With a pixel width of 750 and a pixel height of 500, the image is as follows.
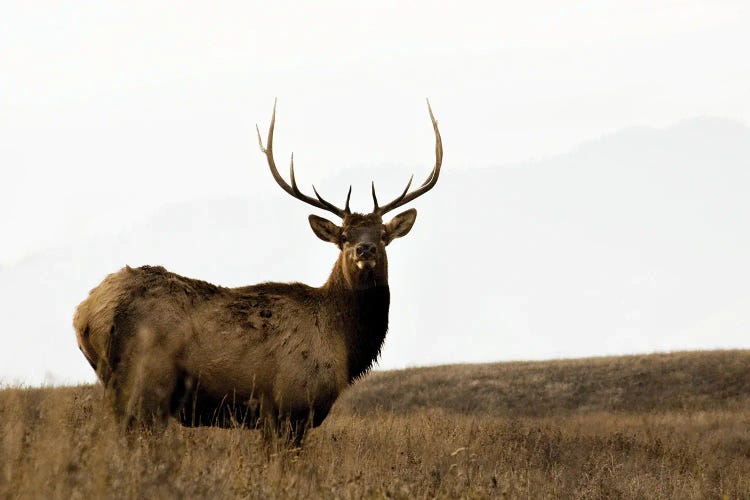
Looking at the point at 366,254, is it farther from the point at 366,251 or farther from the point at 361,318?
the point at 361,318

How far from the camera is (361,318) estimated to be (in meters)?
8.85

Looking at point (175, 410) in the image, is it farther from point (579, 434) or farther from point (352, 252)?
point (579, 434)

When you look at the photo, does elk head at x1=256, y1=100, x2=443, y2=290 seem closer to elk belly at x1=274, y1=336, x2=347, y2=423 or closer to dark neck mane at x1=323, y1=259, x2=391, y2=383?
dark neck mane at x1=323, y1=259, x2=391, y2=383

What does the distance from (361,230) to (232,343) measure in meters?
1.79

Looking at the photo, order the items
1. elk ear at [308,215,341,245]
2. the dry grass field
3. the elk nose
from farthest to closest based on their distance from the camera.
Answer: elk ear at [308,215,341,245] → the elk nose → the dry grass field

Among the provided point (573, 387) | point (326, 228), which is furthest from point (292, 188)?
point (573, 387)

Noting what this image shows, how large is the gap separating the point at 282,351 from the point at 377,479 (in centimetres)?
151

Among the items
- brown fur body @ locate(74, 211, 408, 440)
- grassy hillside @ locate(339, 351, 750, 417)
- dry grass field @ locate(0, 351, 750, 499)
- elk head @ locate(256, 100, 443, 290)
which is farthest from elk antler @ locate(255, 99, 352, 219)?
grassy hillside @ locate(339, 351, 750, 417)

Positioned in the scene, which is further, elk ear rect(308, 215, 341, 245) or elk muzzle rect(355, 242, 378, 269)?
elk ear rect(308, 215, 341, 245)

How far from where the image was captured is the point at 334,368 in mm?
8266

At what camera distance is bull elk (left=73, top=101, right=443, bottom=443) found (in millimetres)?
7566

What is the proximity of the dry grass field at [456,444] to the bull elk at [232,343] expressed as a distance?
0.28 metres

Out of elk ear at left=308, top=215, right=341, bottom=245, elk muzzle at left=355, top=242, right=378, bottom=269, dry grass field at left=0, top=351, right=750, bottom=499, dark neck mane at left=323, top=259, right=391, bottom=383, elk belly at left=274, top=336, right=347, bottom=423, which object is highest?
elk ear at left=308, top=215, right=341, bottom=245

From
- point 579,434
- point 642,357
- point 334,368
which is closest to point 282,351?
point 334,368
